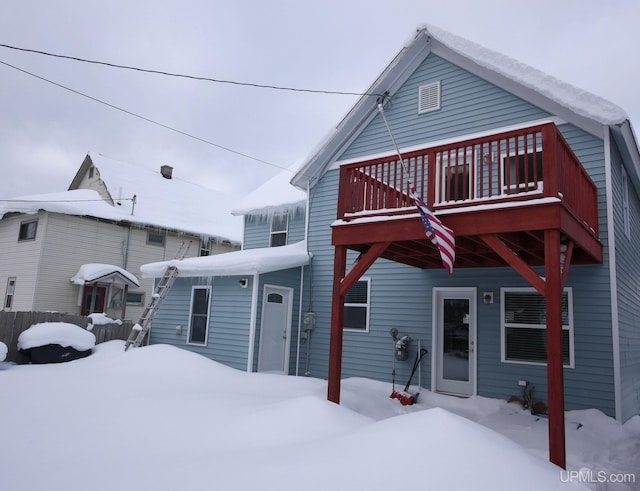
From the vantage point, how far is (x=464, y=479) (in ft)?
10.8

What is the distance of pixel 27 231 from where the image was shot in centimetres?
1722

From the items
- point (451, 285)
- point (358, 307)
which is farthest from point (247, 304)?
point (451, 285)

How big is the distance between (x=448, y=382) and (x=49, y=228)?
Result: 15.0m

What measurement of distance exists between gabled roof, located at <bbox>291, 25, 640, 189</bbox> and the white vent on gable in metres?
0.54

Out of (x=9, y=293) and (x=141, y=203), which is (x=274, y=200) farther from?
(x=9, y=293)

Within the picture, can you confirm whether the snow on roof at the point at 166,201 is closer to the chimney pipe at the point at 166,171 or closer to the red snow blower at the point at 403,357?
the chimney pipe at the point at 166,171

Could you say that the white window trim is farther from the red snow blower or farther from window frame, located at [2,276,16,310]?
the red snow blower

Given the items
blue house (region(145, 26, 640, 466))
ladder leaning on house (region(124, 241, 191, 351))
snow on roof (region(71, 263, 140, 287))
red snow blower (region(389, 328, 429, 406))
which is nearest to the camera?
blue house (region(145, 26, 640, 466))

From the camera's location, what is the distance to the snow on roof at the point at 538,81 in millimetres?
7211

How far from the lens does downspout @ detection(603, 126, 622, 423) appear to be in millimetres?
6941

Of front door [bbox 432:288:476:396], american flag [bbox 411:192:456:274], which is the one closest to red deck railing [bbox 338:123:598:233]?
american flag [bbox 411:192:456:274]

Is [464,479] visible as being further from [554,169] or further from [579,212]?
[579,212]

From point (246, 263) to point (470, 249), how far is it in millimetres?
4708

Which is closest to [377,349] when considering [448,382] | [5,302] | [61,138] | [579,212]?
[448,382]
